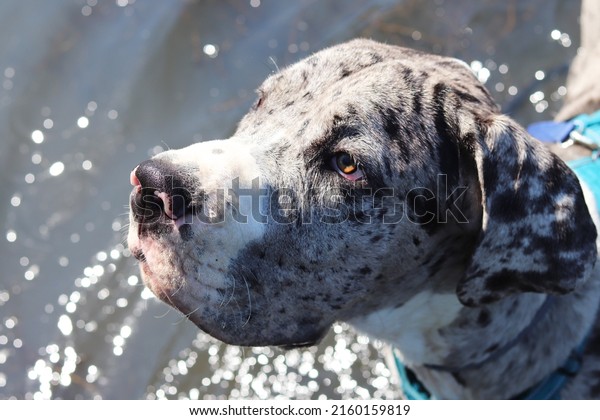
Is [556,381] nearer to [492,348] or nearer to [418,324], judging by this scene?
[492,348]

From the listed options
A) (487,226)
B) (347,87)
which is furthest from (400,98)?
(487,226)

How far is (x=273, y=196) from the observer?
2826 mm

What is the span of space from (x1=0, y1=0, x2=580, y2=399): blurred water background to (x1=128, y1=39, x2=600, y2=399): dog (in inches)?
85.6

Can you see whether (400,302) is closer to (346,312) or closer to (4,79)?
(346,312)

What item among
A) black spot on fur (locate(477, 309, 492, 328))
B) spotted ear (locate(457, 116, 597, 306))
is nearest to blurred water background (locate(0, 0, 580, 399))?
black spot on fur (locate(477, 309, 492, 328))

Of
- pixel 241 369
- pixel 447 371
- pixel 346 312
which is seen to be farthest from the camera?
pixel 241 369

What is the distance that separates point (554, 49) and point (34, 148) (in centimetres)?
478

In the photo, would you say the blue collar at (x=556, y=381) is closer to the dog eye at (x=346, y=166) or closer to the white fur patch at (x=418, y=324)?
the white fur patch at (x=418, y=324)

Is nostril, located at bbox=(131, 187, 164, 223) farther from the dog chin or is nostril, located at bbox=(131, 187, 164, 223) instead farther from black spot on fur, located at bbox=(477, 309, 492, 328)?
black spot on fur, located at bbox=(477, 309, 492, 328)

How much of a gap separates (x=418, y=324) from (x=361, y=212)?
75 cm

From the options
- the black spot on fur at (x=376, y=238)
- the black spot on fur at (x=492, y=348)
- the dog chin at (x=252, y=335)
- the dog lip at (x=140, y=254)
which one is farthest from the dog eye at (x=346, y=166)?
the black spot on fur at (x=492, y=348)

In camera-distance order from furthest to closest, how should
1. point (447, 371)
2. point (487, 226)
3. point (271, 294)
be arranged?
point (447, 371) → point (271, 294) → point (487, 226)

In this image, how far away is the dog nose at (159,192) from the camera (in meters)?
2.65

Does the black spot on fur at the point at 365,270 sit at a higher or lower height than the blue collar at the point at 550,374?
higher
